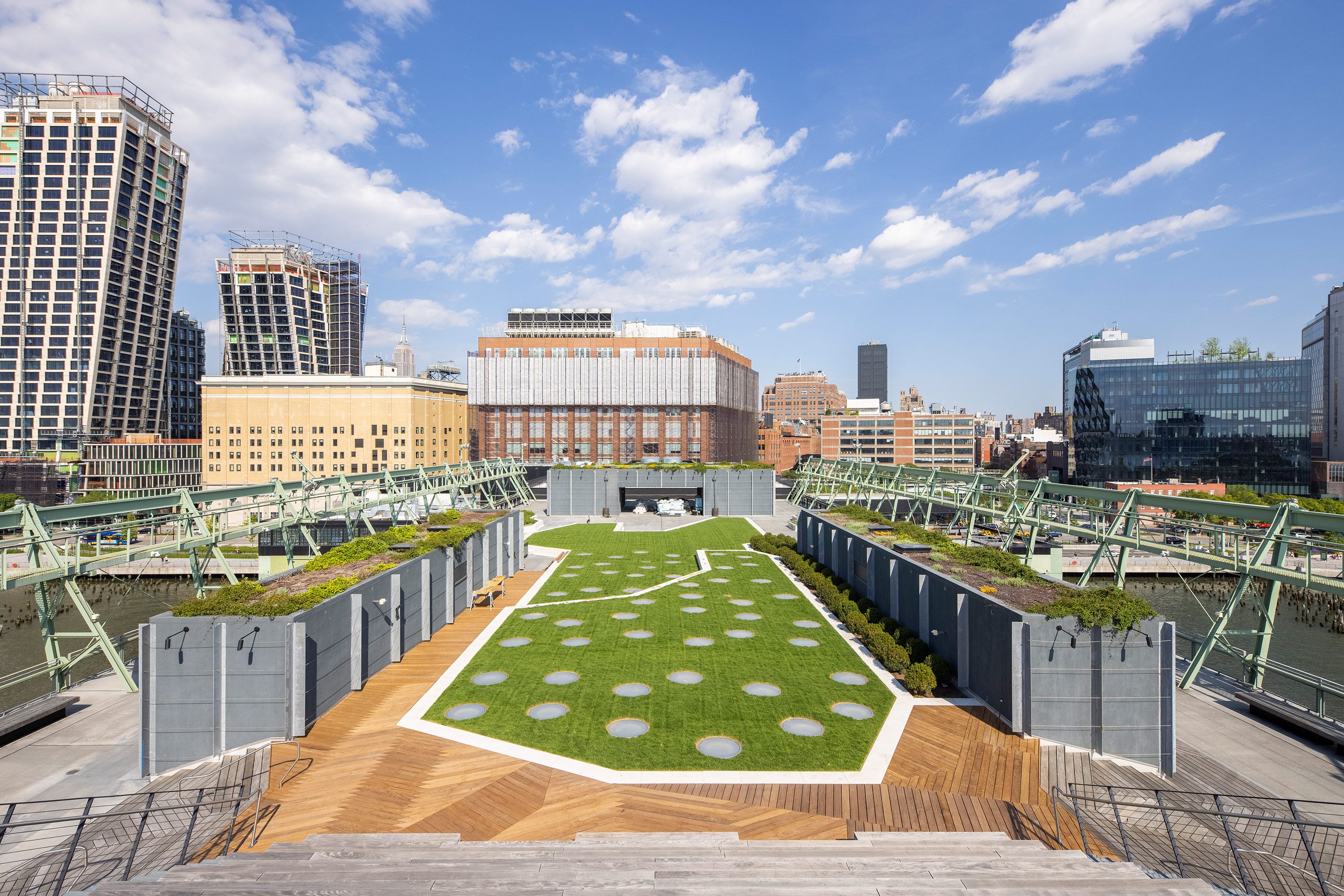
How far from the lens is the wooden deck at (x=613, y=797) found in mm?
12586

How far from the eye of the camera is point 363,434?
418 ft

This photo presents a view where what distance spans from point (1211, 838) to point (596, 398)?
4445 inches

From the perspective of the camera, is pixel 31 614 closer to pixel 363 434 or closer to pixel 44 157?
pixel 363 434

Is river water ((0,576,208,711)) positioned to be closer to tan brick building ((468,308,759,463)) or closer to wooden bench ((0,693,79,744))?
wooden bench ((0,693,79,744))

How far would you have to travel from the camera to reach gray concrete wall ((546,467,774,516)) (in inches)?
2692

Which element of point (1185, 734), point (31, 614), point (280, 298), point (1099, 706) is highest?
point (280, 298)

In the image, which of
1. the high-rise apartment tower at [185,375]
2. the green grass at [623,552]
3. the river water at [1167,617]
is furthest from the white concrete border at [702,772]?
the high-rise apartment tower at [185,375]

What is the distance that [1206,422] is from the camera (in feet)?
369

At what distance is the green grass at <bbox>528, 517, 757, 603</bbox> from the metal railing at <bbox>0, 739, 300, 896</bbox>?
57.7 feet

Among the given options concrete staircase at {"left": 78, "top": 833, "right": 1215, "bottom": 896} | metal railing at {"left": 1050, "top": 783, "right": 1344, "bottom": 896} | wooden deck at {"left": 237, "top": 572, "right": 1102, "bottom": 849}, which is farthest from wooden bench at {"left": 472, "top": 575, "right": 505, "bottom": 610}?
metal railing at {"left": 1050, "top": 783, "right": 1344, "bottom": 896}

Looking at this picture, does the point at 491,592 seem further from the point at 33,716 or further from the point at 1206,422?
the point at 1206,422

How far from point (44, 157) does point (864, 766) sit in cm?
15887

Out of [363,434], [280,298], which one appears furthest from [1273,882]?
[280,298]

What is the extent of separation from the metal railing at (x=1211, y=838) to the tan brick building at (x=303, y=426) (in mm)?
121735
